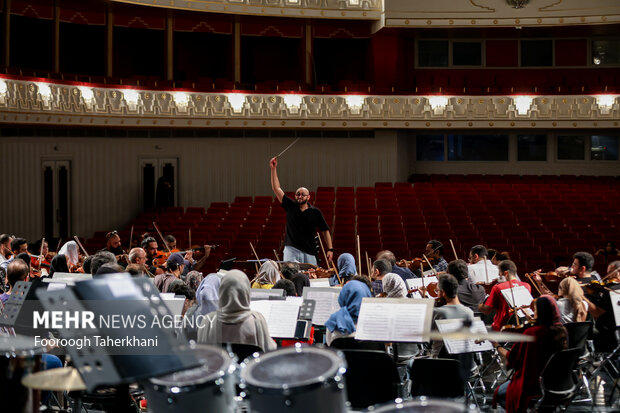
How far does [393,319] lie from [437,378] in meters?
0.56

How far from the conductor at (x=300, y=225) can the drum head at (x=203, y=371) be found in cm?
485

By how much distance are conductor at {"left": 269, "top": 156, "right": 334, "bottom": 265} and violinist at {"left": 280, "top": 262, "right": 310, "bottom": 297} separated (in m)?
0.98

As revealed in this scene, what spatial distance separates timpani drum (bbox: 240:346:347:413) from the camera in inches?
122

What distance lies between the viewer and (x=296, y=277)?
7.04 metres

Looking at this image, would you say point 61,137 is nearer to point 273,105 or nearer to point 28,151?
point 28,151

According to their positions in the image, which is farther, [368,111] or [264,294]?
[368,111]

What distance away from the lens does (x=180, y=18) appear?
723 inches

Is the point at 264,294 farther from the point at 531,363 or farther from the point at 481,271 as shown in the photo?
the point at 481,271

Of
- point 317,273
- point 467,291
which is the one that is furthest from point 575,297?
point 317,273

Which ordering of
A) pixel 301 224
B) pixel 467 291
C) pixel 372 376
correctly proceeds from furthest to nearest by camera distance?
pixel 301 224 < pixel 467 291 < pixel 372 376

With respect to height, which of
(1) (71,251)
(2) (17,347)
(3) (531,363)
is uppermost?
(1) (71,251)

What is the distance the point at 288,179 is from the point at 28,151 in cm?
660

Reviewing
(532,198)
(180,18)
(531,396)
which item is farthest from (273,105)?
(531,396)

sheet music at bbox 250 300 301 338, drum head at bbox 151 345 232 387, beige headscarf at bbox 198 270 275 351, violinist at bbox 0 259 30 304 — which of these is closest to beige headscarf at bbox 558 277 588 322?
sheet music at bbox 250 300 301 338
